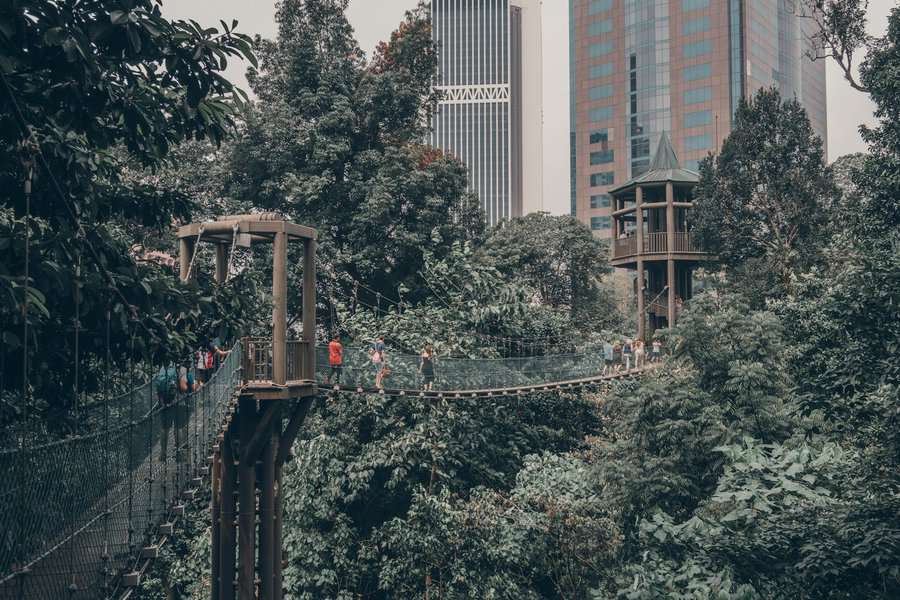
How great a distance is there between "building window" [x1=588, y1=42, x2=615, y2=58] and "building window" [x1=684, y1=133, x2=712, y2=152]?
11942 millimetres

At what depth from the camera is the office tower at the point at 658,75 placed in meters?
81.8

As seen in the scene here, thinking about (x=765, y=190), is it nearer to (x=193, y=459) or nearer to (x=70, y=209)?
(x=193, y=459)

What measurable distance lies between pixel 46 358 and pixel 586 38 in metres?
87.6

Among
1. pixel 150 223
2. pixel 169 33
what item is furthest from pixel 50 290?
pixel 150 223

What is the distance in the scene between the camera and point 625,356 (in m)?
21.6

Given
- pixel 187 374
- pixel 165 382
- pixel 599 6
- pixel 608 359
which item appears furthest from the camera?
pixel 599 6

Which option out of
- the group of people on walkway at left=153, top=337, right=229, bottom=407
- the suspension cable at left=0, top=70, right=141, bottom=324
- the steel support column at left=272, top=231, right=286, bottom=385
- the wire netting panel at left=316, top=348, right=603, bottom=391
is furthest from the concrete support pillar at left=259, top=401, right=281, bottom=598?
the suspension cable at left=0, top=70, right=141, bottom=324

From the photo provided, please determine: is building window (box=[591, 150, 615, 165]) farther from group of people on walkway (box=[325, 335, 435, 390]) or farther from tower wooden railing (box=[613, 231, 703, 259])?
group of people on walkway (box=[325, 335, 435, 390])

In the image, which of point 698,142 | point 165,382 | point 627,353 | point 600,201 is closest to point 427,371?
point 627,353

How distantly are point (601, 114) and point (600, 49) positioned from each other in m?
6.14

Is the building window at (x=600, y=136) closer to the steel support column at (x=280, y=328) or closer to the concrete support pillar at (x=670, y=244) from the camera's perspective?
the concrete support pillar at (x=670, y=244)

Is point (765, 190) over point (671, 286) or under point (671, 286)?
over

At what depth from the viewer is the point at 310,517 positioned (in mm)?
18344

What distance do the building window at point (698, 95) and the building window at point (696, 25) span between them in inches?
203
